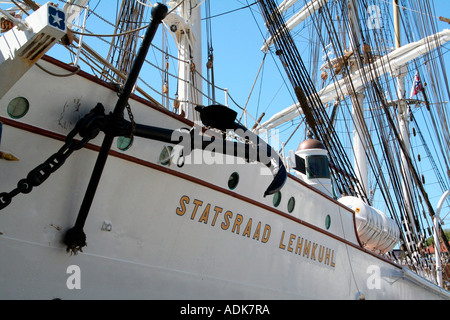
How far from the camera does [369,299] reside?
8.64 m

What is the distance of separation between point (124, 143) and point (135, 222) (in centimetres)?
82

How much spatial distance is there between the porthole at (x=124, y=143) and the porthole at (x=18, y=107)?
924mm

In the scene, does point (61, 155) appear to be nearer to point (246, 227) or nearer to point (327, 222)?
point (246, 227)

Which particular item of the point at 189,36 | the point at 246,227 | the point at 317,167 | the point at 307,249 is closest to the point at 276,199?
the point at 246,227

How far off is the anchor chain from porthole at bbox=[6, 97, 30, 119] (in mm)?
437

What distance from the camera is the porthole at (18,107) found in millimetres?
4047

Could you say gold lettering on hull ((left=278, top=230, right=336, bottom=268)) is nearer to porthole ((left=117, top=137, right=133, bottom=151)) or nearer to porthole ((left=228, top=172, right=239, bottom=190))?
porthole ((left=228, top=172, right=239, bottom=190))

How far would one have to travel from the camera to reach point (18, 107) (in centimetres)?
410

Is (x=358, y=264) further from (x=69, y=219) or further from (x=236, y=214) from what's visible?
(x=69, y=219)

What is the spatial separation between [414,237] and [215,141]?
11.6 meters

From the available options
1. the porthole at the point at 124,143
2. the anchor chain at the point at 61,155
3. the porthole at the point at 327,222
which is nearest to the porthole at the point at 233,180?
the porthole at the point at 124,143
